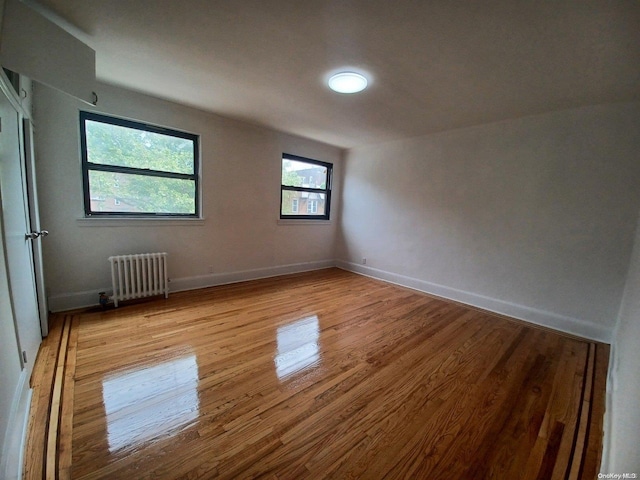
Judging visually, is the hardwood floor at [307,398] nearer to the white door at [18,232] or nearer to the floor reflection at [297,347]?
the floor reflection at [297,347]

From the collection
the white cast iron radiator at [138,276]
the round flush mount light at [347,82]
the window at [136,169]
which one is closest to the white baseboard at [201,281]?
the white cast iron radiator at [138,276]

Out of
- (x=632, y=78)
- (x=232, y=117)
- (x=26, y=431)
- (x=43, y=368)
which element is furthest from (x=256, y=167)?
(x=632, y=78)

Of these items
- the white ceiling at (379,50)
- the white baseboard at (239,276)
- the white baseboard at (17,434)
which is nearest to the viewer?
the white baseboard at (17,434)

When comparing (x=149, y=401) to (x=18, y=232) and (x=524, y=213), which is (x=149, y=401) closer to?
(x=18, y=232)

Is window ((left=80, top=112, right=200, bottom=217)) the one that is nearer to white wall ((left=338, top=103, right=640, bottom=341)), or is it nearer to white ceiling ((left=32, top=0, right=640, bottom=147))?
white ceiling ((left=32, top=0, right=640, bottom=147))

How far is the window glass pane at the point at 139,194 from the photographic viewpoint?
2.89m

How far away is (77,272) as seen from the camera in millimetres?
2814

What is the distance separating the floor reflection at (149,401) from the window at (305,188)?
3106 millimetres

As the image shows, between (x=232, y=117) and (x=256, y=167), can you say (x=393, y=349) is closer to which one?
(x=256, y=167)

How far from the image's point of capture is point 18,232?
167 centimetres

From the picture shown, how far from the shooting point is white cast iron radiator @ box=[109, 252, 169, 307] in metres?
2.91

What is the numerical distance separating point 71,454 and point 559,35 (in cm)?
367

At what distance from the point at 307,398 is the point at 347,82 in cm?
265

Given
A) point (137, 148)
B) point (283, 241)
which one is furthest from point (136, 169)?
point (283, 241)
